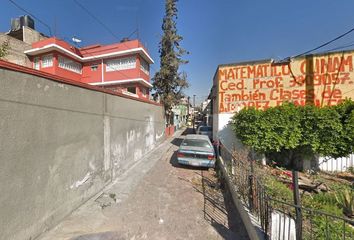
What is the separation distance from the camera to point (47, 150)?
3.86m

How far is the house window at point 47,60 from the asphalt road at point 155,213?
707 inches

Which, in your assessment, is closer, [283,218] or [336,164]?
[283,218]

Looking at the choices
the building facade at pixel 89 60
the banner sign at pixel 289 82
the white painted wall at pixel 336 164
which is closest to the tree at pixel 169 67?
the building facade at pixel 89 60

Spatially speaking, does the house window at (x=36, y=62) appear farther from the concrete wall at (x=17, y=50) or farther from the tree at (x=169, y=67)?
the tree at (x=169, y=67)

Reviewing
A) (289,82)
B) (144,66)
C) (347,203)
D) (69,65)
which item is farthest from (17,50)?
(347,203)

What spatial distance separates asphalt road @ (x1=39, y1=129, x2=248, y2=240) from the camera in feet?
13.1

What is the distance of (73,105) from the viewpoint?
4.73 m

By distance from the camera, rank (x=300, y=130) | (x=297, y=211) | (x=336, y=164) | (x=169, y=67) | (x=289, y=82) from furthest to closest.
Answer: (x=169, y=67)
(x=289, y=82)
(x=336, y=164)
(x=300, y=130)
(x=297, y=211)

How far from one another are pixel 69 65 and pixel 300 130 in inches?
884

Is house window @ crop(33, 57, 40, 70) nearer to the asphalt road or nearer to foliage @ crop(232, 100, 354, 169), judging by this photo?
the asphalt road

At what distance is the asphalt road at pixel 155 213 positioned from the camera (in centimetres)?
400

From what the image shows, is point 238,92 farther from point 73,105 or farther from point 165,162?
point 73,105

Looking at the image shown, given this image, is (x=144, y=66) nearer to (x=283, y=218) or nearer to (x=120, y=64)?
(x=120, y=64)

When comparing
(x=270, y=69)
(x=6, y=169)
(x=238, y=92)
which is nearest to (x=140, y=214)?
(x=6, y=169)
